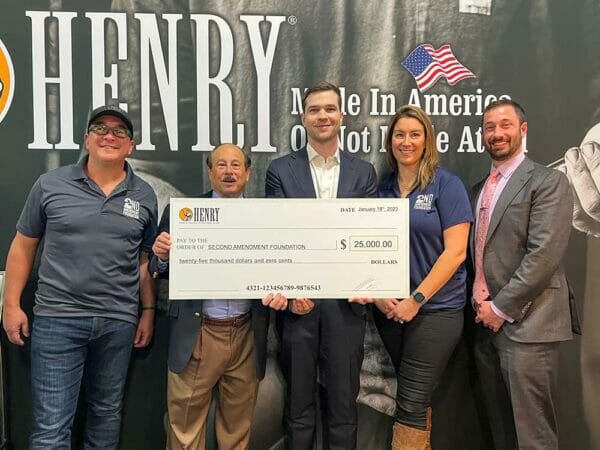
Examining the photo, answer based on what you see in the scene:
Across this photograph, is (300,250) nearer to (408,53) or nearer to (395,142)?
(395,142)

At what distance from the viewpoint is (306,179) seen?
2090mm

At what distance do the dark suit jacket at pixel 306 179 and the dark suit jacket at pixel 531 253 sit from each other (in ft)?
1.82

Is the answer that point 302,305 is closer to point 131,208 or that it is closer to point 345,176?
point 345,176

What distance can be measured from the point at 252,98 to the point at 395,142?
773 millimetres

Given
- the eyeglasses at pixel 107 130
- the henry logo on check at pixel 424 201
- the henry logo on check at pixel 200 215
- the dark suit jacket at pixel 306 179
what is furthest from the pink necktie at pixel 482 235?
the eyeglasses at pixel 107 130

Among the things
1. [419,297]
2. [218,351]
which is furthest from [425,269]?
[218,351]

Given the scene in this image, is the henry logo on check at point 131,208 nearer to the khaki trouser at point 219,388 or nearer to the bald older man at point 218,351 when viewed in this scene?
the bald older man at point 218,351

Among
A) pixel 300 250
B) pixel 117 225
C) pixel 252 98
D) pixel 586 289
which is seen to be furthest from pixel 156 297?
pixel 586 289

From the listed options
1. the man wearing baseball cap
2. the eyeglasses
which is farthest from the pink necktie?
the eyeglasses

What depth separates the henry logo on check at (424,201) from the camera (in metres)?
2.07

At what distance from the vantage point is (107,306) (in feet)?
6.59

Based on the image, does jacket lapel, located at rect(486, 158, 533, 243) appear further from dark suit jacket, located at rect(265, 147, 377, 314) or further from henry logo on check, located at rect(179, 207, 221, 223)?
henry logo on check, located at rect(179, 207, 221, 223)

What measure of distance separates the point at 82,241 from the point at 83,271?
121 mm

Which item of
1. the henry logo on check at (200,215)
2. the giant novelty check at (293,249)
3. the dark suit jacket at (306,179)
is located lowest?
the giant novelty check at (293,249)
